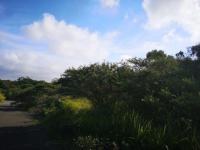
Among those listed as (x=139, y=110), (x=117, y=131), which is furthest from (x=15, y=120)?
(x=117, y=131)

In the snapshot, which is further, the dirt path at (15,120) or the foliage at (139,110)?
the dirt path at (15,120)

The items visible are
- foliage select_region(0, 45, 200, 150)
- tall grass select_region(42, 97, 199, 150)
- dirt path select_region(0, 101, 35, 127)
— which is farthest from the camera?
dirt path select_region(0, 101, 35, 127)

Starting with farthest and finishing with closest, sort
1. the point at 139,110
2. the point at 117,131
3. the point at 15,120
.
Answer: the point at 15,120, the point at 139,110, the point at 117,131

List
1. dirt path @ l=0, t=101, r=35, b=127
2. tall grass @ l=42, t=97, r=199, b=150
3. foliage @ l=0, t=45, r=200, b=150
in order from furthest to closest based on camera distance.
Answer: dirt path @ l=0, t=101, r=35, b=127 < foliage @ l=0, t=45, r=200, b=150 < tall grass @ l=42, t=97, r=199, b=150

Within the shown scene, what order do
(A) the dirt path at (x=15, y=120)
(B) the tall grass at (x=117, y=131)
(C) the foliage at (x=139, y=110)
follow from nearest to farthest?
1. (B) the tall grass at (x=117, y=131)
2. (C) the foliage at (x=139, y=110)
3. (A) the dirt path at (x=15, y=120)

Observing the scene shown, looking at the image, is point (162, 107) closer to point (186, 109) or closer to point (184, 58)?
point (186, 109)

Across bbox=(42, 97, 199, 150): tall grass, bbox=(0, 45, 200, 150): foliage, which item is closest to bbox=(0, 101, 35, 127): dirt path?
bbox=(0, 45, 200, 150): foliage

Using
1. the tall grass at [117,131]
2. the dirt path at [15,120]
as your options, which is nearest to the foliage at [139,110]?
the tall grass at [117,131]

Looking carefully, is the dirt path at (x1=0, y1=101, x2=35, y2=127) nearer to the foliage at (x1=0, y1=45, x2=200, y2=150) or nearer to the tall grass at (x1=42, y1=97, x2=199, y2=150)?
the foliage at (x1=0, y1=45, x2=200, y2=150)

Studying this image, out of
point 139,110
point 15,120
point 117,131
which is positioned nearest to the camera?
point 117,131

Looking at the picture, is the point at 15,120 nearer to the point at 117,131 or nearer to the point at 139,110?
the point at 139,110

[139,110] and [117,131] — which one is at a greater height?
[139,110]

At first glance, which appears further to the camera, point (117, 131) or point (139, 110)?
point (139, 110)

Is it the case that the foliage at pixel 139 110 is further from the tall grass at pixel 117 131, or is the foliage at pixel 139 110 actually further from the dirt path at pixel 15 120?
the dirt path at pixel 15 120
